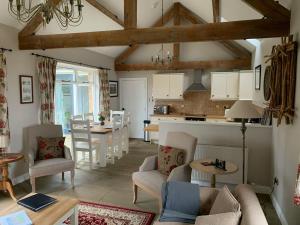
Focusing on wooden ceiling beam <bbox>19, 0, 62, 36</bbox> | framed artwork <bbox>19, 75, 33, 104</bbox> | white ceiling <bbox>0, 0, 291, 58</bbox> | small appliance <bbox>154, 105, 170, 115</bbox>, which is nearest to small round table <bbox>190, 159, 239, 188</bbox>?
white ceiling <bbox>0, 0, 291, 58</bbox>

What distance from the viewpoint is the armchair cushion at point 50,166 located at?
3.42 metres

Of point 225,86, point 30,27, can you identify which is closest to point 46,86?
point 30,27

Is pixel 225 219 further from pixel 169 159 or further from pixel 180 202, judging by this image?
pixel 169 159

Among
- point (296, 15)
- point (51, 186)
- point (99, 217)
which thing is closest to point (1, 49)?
point (51, 186)

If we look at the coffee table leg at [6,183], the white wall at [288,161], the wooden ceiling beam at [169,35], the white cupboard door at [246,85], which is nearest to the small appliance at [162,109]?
the white cupboard door at [246,85]

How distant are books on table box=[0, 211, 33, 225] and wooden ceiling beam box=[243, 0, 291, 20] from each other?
3451 millimetres

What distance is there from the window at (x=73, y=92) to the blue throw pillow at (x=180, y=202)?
378cm

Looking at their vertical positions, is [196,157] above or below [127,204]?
above

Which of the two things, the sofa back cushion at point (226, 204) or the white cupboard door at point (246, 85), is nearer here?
the sofa back cushion at point (226, 204)

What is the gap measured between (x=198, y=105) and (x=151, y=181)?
445cm

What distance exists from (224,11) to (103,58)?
3731 mm

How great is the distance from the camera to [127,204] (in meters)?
3.22

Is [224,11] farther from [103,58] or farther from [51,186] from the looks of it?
[51,186]

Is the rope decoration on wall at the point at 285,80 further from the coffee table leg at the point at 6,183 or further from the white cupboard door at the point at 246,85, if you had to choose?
the coffee table leg at the point at 6,183
